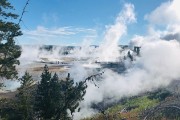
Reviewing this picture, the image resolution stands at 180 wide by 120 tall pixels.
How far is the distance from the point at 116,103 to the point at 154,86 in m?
18.3

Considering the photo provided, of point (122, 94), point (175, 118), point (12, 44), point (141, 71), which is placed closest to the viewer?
point (12, 44)

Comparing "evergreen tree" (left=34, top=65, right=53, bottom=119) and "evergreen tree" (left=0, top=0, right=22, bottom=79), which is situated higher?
"evergreen tree" (left=0, top=0, right=22, bottom=79)

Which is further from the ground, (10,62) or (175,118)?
(10,62)

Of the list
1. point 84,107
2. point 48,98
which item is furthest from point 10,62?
point 84,107

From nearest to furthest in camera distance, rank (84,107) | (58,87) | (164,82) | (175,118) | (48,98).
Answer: (48,98) → (58,87) → (175,118) → (84,107) → (164,82)

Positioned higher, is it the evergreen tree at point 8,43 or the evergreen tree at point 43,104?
the evergreen tree at point 8,43

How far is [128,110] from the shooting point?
272 ft

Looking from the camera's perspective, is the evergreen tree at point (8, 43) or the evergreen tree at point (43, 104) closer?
the evergreen tree at point (8, 43)

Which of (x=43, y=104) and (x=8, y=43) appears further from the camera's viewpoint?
(x=43, y=104)

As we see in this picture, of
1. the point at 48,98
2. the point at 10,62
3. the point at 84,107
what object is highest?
the point at 10,62

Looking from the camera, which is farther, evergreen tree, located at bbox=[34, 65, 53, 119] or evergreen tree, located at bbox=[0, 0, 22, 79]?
evergreen tree, located at bbox=[34, 65, 53, 119]

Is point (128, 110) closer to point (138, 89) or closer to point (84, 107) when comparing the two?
point (84, 107)

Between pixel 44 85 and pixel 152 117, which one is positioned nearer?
pixel 44 85

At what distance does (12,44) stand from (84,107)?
68.0 m
